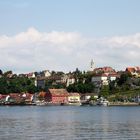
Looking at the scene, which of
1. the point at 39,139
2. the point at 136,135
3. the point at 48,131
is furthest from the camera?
the point at 48,131

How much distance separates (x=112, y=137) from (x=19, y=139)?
24.8ft

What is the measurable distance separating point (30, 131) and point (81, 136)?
6.54 meters

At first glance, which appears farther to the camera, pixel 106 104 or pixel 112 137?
pixel 106 104

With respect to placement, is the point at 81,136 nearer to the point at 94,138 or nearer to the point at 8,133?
the point at 94,138

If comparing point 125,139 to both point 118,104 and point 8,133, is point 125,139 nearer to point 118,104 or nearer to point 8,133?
point 8,133

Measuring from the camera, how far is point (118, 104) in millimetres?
199875

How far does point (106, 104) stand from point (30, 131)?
146 meters

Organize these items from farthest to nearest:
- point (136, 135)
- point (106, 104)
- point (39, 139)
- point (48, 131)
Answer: point (106, 104) → point (48, 131) → point (136, 135) → point (39, 139)

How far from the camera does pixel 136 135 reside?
4819 centimetres

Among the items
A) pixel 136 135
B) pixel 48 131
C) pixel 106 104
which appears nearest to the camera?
pixel 136 135

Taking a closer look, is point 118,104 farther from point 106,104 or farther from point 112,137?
point 112,137

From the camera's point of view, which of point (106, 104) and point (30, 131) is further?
point (106, 104)

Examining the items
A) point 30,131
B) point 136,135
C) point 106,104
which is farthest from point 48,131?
point 106,104

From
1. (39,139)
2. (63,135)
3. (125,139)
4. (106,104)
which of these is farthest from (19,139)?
(106,104)
